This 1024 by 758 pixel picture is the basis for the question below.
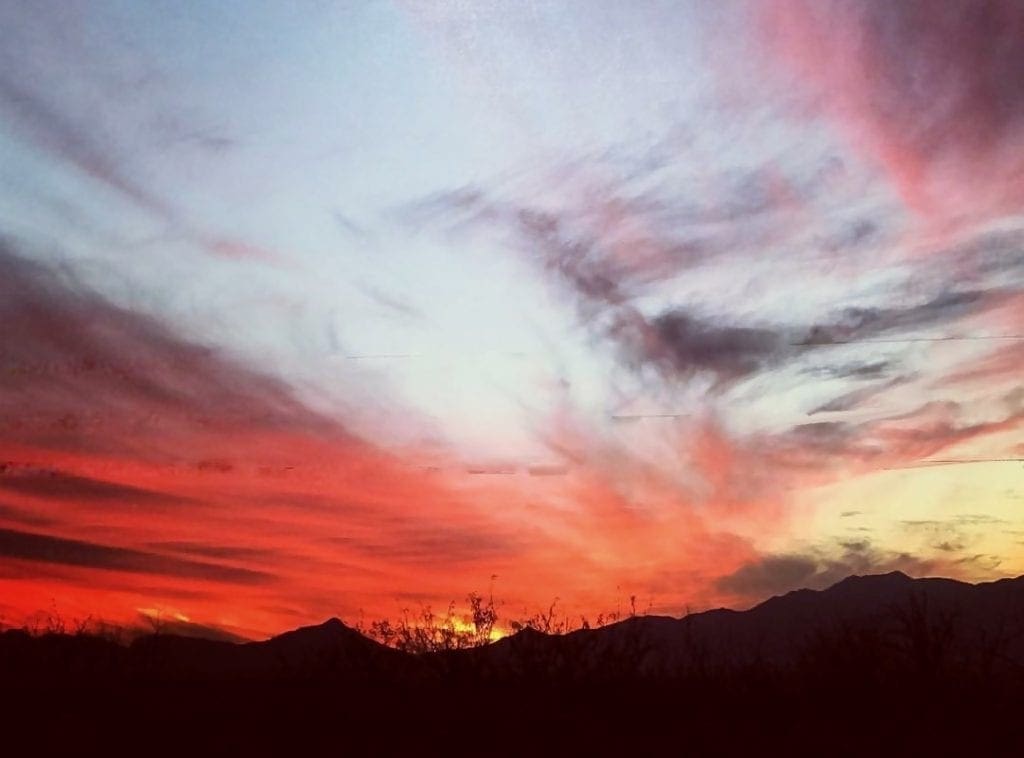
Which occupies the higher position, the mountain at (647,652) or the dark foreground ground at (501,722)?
the mountain at (647,652)

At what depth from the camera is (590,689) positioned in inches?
770

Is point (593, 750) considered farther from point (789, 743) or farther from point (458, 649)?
point (458, 649)

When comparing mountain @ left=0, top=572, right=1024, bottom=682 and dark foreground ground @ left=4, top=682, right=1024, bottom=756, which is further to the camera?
mountain @ left=0, top=572, right=1024, bottom=682

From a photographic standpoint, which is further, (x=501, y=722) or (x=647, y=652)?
(x=647, y=652)

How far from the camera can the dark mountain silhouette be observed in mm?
14883

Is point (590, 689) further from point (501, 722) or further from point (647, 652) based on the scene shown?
point (501, 722)

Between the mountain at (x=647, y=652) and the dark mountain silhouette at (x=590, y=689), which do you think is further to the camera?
the mountain at (x=647, y=652)

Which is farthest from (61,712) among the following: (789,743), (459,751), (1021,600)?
(1021,600)

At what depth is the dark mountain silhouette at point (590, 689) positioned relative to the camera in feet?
48.8

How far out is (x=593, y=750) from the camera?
14.2m

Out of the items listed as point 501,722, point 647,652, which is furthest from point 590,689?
point 501,722

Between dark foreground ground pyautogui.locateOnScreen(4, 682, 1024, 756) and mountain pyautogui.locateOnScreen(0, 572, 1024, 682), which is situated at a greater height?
mountain pyautogui.locateOnScreen(0, 572, 1024, 682)

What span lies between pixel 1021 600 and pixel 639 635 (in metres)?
7.09

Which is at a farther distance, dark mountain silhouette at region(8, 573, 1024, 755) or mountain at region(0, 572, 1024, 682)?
mountain at region(0, 572, 1024, 682)
